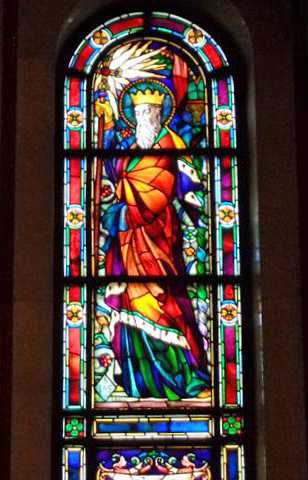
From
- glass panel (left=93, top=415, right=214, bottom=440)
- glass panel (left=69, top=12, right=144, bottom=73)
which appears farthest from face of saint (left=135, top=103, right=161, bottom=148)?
glass panel (left=93, top=415, right=214, bottom=440)

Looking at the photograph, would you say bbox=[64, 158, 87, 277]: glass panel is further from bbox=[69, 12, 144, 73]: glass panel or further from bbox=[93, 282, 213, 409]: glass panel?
bbox=[69, 12, 144, 73]: glass panel

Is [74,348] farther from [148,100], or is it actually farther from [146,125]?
[148,100]

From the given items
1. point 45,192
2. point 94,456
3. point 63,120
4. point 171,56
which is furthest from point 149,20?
point 94,456

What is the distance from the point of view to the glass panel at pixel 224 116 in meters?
7.95

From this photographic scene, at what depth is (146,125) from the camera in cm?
798

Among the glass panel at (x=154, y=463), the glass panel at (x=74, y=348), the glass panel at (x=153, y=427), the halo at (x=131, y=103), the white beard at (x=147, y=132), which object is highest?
the halo at (x=131, y=103)

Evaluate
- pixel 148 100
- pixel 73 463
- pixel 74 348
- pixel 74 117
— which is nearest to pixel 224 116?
pixel 148 100

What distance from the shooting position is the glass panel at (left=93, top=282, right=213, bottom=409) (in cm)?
754

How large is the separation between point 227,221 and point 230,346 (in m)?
0.75

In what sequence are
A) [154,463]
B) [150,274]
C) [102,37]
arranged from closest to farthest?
1. [154,463]
2. [150,274]
3. [102,37]

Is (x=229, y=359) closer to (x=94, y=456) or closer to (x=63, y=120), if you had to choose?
(x=94, y=456)

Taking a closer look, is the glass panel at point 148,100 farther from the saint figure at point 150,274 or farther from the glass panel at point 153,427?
the glass panel at point 153,427

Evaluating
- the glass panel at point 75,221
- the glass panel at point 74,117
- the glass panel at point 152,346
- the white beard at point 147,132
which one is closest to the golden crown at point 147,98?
the white beard at point 147,132

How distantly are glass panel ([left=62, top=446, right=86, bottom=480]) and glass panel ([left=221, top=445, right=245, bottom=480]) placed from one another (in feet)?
2.63
